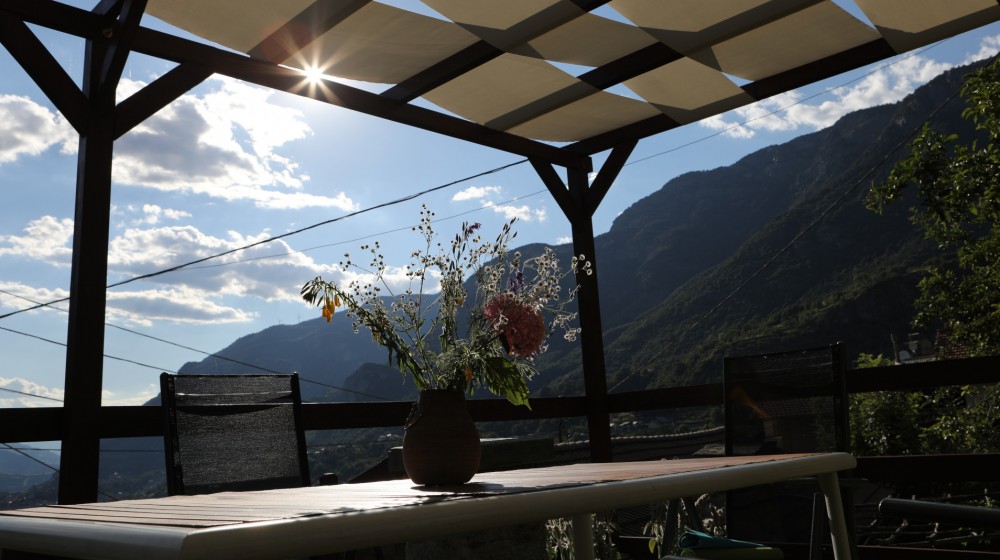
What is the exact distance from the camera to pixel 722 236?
50625 millimetres

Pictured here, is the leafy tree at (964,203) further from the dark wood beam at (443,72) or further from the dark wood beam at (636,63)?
the dark wood beam at (443,72)

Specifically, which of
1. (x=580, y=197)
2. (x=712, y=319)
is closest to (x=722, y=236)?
(x=712, y=319)

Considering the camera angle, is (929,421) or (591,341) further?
(929,421)

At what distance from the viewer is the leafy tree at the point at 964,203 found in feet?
27.2

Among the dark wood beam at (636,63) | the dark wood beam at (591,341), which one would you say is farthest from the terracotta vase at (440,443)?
the dark wood beam at (591,341)

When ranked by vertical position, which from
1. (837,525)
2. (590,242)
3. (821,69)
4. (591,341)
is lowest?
(837,525)

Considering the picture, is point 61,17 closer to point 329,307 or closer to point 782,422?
point 329,307

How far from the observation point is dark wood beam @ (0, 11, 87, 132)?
273cm

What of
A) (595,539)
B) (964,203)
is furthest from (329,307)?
(964,203)

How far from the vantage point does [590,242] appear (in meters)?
4.75

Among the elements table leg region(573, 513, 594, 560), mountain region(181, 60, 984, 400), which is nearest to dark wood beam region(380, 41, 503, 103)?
table leg region(573, 513, 594, 560)

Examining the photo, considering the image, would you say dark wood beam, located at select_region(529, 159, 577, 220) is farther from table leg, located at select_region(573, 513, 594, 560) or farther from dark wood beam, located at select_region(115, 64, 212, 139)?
table leg, located at select_region(573, 513, 594, 560)

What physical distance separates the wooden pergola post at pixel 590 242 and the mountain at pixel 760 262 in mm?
11350

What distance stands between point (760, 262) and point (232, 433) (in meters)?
35.5
